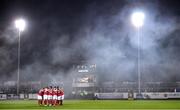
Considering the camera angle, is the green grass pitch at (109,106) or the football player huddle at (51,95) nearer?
the green grass pitch at (109,106)

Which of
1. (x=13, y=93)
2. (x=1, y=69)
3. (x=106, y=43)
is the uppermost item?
(x=106, y=43)

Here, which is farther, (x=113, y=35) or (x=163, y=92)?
(x=113, y=35)

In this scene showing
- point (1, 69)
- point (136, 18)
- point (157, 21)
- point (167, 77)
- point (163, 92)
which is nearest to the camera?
point (136, 18)

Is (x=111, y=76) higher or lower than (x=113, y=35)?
lower

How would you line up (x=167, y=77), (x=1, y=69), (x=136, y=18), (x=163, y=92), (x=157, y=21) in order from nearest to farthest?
1. (x=136, y=18)
2. (x=163, y=92)
3. (x=157, y=21)
4. (x=167, y=77)
5. (x=1, y=69)

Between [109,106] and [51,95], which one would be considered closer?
[51,95]

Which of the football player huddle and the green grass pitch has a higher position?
the football player huddle

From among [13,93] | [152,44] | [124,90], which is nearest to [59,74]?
[13,93]

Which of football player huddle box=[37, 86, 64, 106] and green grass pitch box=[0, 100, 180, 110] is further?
football player huddle box=[37, 86, 64, 106]

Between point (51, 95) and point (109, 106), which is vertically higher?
point (51, 95)

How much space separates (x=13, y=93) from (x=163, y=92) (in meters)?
20.7

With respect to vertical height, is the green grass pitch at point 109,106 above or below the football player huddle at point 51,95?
below

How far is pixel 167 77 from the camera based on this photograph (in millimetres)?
50750

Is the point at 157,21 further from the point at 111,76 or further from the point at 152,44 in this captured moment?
the point at 111,76
